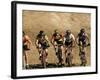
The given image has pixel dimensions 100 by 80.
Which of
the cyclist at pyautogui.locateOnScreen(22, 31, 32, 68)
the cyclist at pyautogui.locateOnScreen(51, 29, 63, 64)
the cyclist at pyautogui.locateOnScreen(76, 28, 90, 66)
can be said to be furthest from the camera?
the cyclist at pyautogui.locateOnScreen(76, 28, 90, 66)

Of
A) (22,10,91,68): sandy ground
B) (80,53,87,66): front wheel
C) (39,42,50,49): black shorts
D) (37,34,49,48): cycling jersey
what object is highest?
(22,10,91,68): sandy ground

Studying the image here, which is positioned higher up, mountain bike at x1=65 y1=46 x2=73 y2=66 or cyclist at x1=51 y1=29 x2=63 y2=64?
cyclist at x1=51 y1=29 x2=63 y2=64

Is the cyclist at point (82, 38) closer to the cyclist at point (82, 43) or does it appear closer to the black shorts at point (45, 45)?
the cyclist at point (82, 43)

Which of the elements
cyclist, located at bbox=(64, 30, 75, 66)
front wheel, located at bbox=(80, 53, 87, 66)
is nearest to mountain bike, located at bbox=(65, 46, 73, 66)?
cyclist, located at bbox=(64, 30, 75, 66)

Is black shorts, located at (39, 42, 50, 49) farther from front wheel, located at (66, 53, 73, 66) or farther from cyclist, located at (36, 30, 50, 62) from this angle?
front wheel, located at (66, 53, 73, 66)

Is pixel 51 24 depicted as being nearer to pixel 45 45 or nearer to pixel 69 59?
pixel 45 45

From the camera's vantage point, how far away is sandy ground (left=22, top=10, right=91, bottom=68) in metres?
1.87

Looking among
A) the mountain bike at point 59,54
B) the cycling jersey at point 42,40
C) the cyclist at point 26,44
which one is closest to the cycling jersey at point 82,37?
the mountain bike at point 59,54

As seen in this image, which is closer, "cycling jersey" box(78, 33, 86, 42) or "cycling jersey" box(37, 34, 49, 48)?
"cycling jersey" box(37, 34, 49, 48)

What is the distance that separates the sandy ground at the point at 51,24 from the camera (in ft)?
6.14

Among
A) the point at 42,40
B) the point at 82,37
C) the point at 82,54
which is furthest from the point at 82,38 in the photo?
the point at 42,40

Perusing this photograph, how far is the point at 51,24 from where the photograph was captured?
6.40 ft

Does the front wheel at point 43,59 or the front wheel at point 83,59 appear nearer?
the front wheel at point 43,59
